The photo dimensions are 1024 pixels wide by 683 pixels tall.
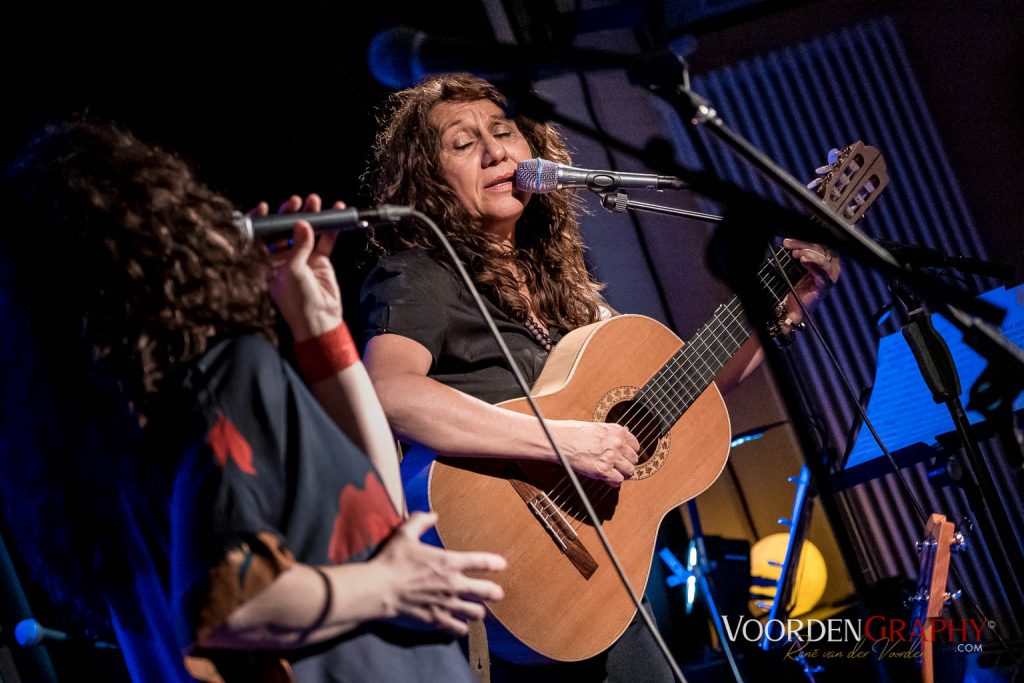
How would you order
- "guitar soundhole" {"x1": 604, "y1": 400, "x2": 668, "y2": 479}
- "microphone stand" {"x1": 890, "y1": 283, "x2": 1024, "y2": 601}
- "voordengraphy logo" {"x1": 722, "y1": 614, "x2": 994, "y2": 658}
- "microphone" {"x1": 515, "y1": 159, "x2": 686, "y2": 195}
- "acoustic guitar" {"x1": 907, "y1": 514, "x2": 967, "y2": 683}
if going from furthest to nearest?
"voordengraphy logo" {"x1": 722, "y1": 614, "x2": 994, "y2": 658}, "acoustic guitar" {"x1": 907, "y1": 514, "x2": 967, "y2": 683}, "guitar soundhole" {"x1": 604, "y1": 400, "x2": 668, "y2": 479}, "microphone" {"x1": 515, "y1": 159, "x2": 686, "y2": 195}, "microphone stand" {"x1": 890, "y1": 283, "x2": 1024, "y2": 601}

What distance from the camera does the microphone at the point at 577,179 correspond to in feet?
7.30

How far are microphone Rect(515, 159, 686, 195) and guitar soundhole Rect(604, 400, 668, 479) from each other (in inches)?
26.9

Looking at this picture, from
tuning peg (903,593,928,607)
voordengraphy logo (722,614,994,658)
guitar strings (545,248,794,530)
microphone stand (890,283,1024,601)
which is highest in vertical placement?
guitar strings (545,248,794,530)

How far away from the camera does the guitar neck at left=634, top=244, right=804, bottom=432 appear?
2643 mm

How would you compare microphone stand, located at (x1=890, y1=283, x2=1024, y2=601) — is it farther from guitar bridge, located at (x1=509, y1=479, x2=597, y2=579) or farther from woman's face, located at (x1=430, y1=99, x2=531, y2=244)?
woman's face, located at (x1=430, y1=99, x2=531, y2=244)

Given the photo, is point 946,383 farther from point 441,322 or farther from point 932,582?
point 441,322

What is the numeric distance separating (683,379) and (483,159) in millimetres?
951

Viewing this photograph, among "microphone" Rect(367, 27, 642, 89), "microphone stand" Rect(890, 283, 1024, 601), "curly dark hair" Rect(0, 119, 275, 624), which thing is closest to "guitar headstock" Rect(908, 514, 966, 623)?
"microphone stand" Rect(890, 283, 1024, 601)

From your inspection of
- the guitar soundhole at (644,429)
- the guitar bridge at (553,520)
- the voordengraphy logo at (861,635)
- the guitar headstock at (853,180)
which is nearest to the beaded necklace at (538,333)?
the guitar soundhole at (644,429)

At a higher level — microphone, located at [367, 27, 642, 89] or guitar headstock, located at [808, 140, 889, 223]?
microphone, located at [367, 27, 642, 89]

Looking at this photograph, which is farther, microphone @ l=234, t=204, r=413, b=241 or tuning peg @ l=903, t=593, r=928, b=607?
tuning peg @ l=903, t=593, r=928, b=607

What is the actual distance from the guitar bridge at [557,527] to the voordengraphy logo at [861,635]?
27.7 inches

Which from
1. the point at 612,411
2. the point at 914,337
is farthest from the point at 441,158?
the point at 914,337

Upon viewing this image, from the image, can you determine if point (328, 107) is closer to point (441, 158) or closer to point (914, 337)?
point (441, 158)
